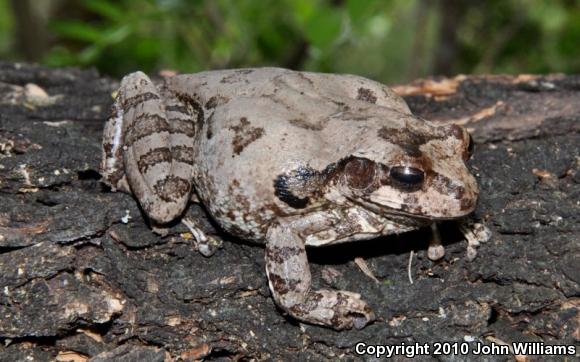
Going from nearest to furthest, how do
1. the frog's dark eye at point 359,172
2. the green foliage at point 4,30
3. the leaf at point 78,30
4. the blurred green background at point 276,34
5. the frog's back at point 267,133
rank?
the frog's dark eye at point 359,172
the frog's back at point 267,133
the leaf at point 78,30
the blurred green background at point 276,34
the green foliage at point 4,30

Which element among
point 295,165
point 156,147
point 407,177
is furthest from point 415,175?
point 156,147

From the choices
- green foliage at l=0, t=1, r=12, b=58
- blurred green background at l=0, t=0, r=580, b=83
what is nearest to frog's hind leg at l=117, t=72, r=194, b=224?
blurred green background at l=0, t=0, r=580, b=83

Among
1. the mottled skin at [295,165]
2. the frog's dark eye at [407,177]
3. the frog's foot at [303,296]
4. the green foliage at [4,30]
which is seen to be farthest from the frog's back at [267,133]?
the green foliage at [4,30]

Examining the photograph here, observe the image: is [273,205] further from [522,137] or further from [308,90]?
[522,137]

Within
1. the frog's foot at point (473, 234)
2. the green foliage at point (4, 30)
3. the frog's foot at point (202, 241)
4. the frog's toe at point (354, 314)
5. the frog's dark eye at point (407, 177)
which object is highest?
the green foliage at point (4, 30)

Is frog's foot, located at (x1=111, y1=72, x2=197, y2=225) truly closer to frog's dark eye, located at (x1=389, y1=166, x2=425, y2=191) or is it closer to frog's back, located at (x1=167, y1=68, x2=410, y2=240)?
frog's back, located at (x1=167, y1=68, x2=410, y2=240)

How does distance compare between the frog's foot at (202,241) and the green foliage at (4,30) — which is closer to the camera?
the frog's foot at (202,241)

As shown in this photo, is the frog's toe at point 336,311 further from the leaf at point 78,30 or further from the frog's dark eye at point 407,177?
the leaf at point 78,30
